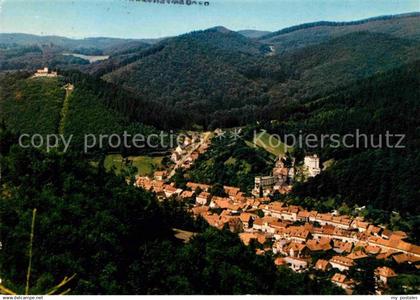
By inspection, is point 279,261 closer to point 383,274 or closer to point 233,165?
point 383,274

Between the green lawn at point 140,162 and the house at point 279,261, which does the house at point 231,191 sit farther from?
the house at point 279,261

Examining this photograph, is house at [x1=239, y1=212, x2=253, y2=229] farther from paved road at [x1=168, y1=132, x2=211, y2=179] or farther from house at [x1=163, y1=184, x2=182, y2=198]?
paved road at [x1=168, y1=132, x2=211, y2=179]

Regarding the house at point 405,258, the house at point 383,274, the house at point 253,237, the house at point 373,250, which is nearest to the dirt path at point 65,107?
the house at point 253,237

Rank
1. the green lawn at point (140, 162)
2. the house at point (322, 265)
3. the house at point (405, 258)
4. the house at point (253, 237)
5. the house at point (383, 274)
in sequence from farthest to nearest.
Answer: the green lawn at point (140, 162), the house at point (253, 237), the house at point (405, 258), the house at point (322, 265), the house at point (383, 274)

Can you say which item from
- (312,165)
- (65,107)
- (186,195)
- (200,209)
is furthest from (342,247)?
(65,107)

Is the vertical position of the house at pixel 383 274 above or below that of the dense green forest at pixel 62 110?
below

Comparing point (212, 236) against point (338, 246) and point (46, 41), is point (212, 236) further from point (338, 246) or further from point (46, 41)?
point (46, 41)

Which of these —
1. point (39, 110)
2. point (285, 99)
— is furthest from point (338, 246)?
point (285, 99)

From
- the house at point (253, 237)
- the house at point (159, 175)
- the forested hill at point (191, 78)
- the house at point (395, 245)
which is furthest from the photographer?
the forested hill at point (191, 78)

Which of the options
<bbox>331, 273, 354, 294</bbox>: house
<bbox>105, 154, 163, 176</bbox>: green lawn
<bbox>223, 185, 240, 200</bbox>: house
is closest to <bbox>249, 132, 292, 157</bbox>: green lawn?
<bbox>105, 154, 163, 176</bbox>: green lawn
